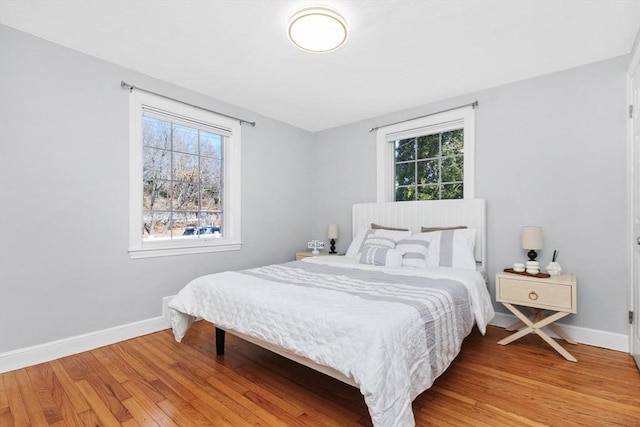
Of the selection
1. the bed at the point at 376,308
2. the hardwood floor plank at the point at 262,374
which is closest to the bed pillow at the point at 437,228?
the bed at the point at 376,308

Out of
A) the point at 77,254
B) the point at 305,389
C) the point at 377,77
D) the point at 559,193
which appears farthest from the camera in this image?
the point at 377,77

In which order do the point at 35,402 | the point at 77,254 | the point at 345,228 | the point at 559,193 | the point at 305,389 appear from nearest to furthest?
the point at 35,402, the point at 305,389, the point at 77,254, the point at 559,193, the point at 345,228

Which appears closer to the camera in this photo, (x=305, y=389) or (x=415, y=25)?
(x=305, y=389)

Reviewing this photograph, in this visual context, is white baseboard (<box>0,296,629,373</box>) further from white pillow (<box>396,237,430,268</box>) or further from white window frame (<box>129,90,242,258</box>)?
white pillow (<box>396,237,430,268</box>)

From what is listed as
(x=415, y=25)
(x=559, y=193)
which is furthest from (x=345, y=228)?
(x=415, y=25)

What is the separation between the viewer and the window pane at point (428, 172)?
374 centimetres

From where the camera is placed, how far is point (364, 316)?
1534 mm

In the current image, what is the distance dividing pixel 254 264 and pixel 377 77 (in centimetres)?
263

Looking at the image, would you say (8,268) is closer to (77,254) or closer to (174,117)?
(77,254)

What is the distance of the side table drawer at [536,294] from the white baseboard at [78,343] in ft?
10.3

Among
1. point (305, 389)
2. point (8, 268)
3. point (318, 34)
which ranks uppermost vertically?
point (318, 34)

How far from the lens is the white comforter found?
1.39m

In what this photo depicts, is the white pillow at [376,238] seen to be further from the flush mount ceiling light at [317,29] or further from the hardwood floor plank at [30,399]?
the hardwood floor plank at [30,399]

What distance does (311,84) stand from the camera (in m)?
3.19
